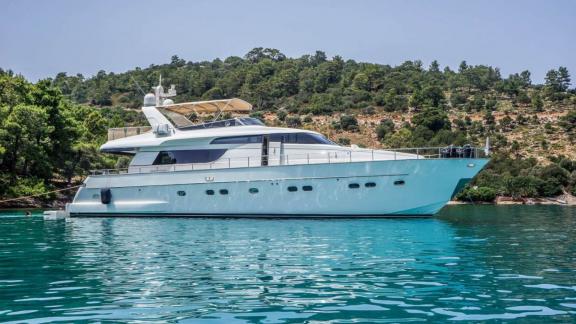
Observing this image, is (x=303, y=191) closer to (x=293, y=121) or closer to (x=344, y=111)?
(x=293, y=121)

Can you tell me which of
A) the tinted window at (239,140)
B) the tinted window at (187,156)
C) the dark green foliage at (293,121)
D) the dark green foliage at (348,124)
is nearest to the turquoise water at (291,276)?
the tinted window at (239,140)

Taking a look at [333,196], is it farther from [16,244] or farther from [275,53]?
[275,53]

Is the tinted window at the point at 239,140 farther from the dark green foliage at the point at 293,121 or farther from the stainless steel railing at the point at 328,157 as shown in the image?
the dark green foliage at the point at 293,121

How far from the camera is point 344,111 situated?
262 feet

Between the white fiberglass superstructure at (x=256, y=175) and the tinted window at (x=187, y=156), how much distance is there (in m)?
0.04

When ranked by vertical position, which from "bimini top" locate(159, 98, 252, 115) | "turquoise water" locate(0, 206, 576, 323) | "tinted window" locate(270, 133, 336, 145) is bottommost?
"turquoise water" locate(0, 206, 576, 323)

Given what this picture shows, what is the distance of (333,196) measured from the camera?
2209 centimetres

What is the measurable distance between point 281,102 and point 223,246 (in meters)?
74.2

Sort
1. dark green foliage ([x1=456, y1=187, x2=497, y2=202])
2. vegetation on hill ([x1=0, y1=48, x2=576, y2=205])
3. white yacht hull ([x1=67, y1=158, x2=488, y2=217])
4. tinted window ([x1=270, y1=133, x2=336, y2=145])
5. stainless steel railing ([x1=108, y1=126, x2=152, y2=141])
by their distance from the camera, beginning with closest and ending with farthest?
1. white yacht hull ([x1=67, y1=158, x2=488, y2=217])
2. tinted window ([x1=270, y1=133, x2=336, y2=145])
3. stainless steel railing ([x1=108, y1=126, x2=152, y2=141])
4. vegetation on hill ([x1=0, y1=48, x2=576, y2=205])
5. dark green foliage ([x1=456, y1=187, x2=497, y2=202])

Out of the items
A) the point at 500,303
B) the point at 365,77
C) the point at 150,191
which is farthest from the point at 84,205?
the point at 365,77

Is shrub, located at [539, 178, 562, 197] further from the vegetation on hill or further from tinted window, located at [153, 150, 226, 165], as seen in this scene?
tinted window, located at [153, 150, 226, 165]

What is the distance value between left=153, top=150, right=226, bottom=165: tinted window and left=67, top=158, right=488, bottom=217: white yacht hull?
0.63m

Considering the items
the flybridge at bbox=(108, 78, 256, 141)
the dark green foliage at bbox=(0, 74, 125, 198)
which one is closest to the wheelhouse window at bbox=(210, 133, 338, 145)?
the flybridge at bbox=(108, 78, 256, 141)

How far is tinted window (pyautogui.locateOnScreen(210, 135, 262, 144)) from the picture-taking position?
2356 cm
